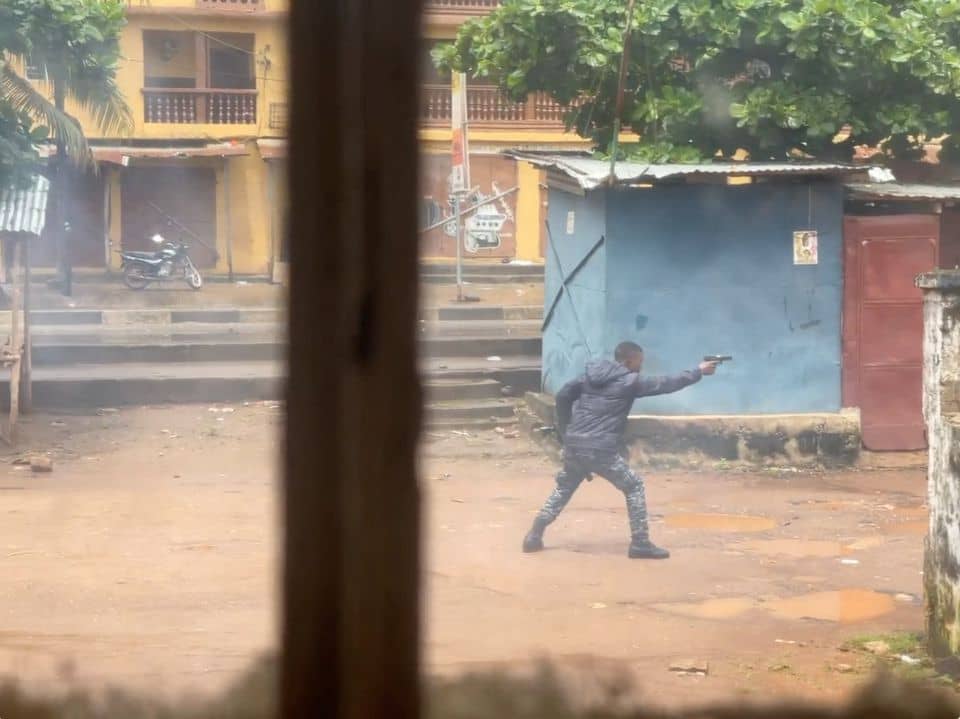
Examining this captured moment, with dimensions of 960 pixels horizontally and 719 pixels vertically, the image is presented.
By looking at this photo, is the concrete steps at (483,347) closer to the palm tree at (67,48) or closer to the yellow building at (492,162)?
the palm tree at (67,48)

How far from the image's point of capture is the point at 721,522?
8789 mm

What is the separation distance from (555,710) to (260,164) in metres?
18.5

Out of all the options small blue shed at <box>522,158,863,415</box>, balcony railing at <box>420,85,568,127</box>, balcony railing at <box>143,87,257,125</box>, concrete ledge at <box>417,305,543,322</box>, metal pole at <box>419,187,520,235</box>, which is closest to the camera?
small blue shed at <box>522,158,863,415</box>

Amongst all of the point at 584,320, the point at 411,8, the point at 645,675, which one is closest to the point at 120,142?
the point at 411,8

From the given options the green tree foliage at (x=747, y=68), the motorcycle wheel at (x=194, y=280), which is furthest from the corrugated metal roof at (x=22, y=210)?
the motorcycle wheel at (x=194, y=280)

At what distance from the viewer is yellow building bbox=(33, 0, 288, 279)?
21922 millimetres

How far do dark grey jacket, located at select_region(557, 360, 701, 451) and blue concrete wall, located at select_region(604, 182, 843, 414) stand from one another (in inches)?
114

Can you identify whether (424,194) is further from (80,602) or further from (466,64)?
Answer: (80,602)

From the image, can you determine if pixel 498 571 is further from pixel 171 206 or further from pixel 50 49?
pixel 171 206

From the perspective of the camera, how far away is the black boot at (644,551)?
7.57 m

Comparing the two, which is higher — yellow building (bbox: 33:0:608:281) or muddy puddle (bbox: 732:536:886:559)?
yellow building (bbox: 33:0:608:281)

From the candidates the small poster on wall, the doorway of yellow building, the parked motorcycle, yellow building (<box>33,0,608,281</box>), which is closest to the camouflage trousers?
the small poster on wall

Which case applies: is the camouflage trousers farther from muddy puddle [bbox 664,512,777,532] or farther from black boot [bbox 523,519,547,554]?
muddy puddle [bbox 664,512,777,532]

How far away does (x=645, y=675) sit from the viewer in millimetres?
5391
